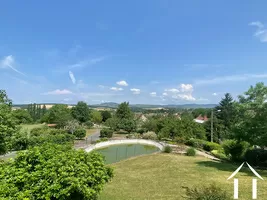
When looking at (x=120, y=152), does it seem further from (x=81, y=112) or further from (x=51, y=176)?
(x=81, y=112)

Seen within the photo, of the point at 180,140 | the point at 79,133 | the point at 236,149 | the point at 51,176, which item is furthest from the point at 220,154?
the point at 79,133

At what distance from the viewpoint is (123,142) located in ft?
113

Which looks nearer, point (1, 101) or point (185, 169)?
point (1, 101)

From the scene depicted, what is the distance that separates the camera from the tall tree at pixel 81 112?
57.7 meters

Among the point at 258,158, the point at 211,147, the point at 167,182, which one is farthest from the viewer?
the point at 211,147

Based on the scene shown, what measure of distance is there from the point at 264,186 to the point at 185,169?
5.12 m

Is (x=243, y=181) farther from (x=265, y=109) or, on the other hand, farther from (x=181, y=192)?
(x=265, y=109)

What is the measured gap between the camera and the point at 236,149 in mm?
19016

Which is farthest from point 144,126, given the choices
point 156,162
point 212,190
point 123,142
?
point 212,190

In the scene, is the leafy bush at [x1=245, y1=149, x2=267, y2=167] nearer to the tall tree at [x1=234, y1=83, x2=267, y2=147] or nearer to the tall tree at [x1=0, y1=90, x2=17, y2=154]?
the tall tree at [x1=234, y1=83, x2=267, y2=147]

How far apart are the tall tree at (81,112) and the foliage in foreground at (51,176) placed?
5376 cm

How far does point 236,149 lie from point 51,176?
18120 millimetres

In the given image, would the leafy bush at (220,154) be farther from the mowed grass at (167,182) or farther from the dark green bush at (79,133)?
the dark green bush at (79,133)

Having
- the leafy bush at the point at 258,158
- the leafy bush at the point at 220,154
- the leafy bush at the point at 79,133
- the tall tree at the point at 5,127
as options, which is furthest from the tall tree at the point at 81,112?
the tall tree at the point at 5,127
